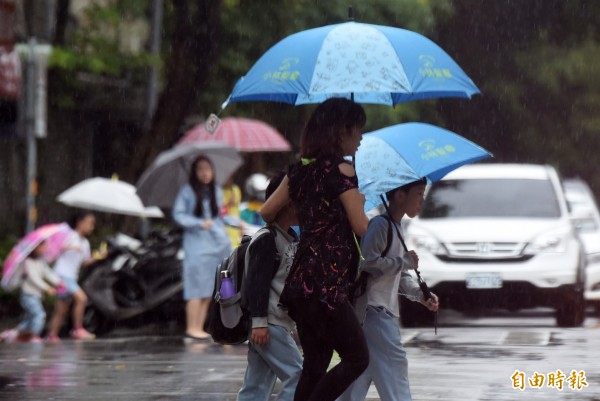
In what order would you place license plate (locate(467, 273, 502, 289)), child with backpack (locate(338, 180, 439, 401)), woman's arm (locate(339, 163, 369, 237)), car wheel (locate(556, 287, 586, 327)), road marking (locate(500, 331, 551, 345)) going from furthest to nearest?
car wheel (locate(556, 287, 586, 327)) < license plate (locate(467, 273, 502, 289)) < road marking (locate(500, 331, 551, 345)) < child with backpack (locate(338, 180, 439, 401)) < woman's arm (locate(339, 163, 369, 237))

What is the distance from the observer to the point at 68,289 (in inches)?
607

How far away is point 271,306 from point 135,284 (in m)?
8.81

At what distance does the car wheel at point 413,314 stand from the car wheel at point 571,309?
1.36 m

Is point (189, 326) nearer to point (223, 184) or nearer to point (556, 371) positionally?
point (223, 184)

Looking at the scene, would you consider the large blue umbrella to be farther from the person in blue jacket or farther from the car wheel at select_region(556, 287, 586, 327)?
the car wheel at select_region(556, 287, 586, 327)

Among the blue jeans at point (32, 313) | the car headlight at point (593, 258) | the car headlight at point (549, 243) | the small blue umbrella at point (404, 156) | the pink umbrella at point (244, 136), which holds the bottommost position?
the blue jeans at point (32, 313)

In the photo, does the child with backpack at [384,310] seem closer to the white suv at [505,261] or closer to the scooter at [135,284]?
the white suv at [505,261]

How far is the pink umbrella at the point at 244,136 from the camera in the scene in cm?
2166

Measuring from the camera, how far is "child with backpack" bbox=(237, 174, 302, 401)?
22.6ft

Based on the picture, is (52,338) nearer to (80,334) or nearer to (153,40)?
(80,334)

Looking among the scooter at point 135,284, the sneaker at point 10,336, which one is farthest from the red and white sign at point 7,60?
the sneaker at point 10,336

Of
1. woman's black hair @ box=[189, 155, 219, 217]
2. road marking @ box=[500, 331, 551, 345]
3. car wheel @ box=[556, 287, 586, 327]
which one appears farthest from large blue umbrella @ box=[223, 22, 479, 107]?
car wheel @ box=[556, 287, 586, 327]

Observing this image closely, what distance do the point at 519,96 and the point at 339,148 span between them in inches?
1152

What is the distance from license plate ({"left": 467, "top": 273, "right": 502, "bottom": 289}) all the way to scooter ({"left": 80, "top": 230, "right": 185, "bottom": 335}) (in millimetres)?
2969
